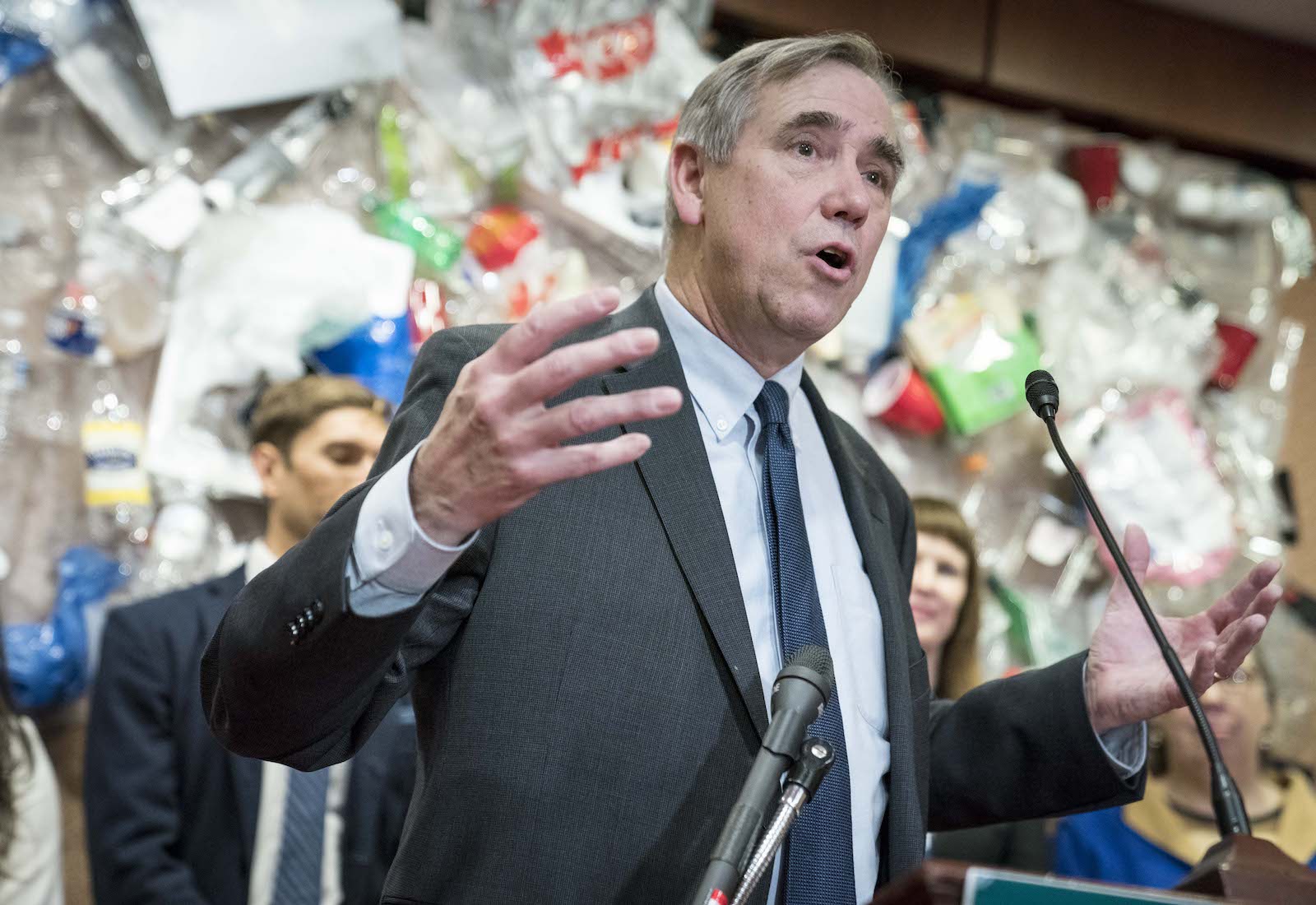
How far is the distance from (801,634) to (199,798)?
1447 mm

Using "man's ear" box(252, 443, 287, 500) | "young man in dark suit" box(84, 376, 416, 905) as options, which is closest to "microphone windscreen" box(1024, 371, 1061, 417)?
"young man in dark suit" box(84, 376, 416, 905)

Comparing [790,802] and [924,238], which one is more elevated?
[790,802]

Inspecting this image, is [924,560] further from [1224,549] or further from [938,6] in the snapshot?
[938,6]

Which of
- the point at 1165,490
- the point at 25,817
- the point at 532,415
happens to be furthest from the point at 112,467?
the point at 1165,490

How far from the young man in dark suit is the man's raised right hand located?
1.28m

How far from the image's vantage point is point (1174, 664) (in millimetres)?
1173

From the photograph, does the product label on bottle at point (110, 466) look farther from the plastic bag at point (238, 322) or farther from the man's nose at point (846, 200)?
the man's nose at point (846, 200)

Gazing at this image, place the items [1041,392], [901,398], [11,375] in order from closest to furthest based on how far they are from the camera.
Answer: [1041,392] → [11,375] → [901,398]

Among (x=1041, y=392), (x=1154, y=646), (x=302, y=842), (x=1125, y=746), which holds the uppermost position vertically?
(x=1041, y=392)

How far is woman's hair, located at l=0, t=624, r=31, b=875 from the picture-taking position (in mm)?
2242

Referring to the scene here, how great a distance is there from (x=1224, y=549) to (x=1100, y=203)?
108 centimetres

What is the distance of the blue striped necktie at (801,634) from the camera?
121cm

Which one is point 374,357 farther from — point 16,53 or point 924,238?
point 924,238

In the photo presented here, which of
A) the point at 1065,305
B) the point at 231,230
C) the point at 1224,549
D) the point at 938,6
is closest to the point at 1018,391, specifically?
the point at 1065,305
